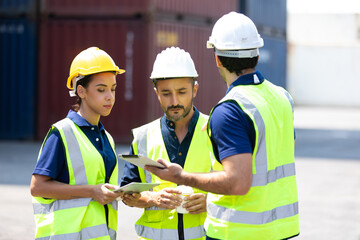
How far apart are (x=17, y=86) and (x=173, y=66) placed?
46.3ft

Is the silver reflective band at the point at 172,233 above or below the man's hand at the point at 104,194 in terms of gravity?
below

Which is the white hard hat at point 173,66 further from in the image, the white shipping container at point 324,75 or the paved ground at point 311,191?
the white shipping container at point 324,75

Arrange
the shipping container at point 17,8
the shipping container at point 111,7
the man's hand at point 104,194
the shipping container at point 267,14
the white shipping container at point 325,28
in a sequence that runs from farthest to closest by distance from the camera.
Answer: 1. the white shipping container at point 325,28
2. the shipping container at point 267,14
3. the shipping container at point 17,8
4. the shipping container at point 111,7
5. the man's hand at point 104,194

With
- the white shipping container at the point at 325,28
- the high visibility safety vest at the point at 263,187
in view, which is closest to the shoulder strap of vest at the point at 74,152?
the high visibility safety vest at the point at 263,187

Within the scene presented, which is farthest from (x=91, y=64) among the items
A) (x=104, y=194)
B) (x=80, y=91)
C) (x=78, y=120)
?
(x=104, y=194)

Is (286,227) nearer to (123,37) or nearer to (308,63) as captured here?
(123,37)

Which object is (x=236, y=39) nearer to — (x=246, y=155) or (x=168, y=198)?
(x=246, y=155)

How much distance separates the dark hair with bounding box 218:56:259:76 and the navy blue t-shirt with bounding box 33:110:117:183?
0.87m

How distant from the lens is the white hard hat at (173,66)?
3680mm

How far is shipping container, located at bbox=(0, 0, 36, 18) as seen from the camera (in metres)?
17.0

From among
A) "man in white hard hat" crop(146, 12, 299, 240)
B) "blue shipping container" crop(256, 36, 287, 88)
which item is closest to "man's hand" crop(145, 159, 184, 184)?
"man in white hard hat" crop(146, 12, 299, 240)

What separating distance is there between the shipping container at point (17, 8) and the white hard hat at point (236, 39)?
47.2 feet

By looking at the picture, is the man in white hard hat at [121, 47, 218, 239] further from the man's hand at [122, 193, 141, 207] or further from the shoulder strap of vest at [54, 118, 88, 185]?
the shoulder strap of vest at [54, 118, 88, 185]

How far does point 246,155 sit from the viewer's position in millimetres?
2957
